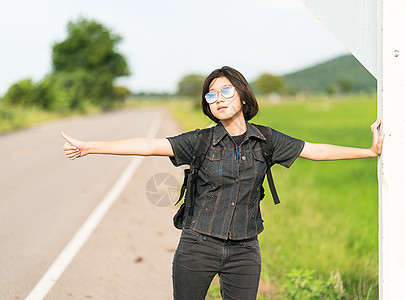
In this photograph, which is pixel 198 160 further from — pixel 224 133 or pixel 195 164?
pixel 224 133

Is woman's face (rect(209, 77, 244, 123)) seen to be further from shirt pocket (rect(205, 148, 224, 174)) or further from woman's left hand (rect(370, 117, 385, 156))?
woman's left hand (rect(370, 117, 385, 156))

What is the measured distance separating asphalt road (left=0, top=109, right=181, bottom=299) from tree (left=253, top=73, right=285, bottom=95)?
7071 inches

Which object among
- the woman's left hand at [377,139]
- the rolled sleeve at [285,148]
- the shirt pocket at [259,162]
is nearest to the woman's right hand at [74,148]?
the shirt pocket at [259,162]

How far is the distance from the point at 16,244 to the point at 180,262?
3.52 m

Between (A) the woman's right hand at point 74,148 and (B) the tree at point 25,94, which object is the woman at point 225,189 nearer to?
(A) the woman's right hand at point 74,148

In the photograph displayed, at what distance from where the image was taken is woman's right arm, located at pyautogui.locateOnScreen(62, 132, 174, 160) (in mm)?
2336

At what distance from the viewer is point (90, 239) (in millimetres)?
5539

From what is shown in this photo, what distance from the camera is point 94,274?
4.45 m

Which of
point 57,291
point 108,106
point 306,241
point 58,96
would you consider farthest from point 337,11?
point 108,106

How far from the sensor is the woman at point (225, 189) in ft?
8.04

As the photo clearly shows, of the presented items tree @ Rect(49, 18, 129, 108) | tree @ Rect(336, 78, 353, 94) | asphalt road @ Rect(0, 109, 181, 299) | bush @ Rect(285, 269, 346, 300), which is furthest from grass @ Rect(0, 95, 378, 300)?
tree @ Rect(336, 78, 353, 94)
